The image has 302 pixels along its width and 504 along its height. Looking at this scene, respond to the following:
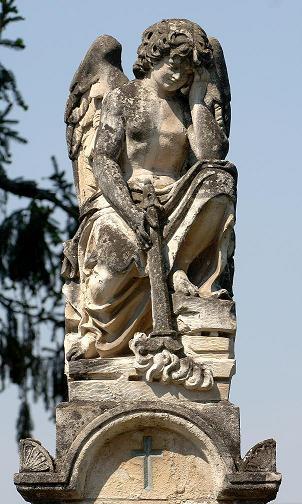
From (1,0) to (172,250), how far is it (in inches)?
338

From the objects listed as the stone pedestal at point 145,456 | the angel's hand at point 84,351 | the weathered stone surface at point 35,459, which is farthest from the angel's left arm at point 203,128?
the weathered stone surface at point 35,459

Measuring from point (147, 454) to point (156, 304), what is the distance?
1026 mm

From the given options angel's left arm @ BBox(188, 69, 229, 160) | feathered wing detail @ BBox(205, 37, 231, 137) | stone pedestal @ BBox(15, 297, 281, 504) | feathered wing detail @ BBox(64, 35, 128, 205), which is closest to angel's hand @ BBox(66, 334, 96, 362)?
stone pedestal @ BBox(15, 297, 281, 504)

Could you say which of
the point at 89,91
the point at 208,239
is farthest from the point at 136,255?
the point at 89,91

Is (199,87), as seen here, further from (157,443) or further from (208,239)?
(157,443)

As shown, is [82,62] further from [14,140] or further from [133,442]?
[14,140]

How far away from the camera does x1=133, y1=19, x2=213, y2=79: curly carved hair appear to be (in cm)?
1764

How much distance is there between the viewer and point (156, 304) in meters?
17.1

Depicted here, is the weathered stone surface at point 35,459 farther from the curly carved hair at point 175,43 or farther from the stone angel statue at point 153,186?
the curly carved hair at point 175,43

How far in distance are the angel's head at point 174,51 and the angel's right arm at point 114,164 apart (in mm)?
339

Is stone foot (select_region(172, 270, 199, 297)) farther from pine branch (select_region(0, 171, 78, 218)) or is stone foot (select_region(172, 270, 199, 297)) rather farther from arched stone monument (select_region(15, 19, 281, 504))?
pine branch (select_region(0, 171, 78, 218))

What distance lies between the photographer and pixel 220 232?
57.2 feet

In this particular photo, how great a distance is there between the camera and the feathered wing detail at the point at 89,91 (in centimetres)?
1825

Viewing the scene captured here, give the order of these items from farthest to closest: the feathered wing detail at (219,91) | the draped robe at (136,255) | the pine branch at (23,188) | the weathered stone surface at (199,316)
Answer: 1. the pine branch at (23,188)
2. the feathered wing detail at (219,91)
3. the draped robe at (136,255)
4. the weathered stone surface at (199,316)
